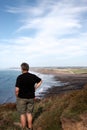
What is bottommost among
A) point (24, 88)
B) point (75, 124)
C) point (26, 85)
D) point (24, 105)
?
point (75, 124)

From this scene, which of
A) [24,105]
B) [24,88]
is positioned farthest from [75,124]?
[24,88]

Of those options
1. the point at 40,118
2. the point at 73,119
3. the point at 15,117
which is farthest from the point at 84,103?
the point at 15,117

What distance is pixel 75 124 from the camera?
30.8 ft

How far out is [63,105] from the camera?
11.6 m

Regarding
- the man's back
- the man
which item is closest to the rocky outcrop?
the man

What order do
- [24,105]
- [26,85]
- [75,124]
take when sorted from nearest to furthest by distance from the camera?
[75,124], [26,85], [24,105]

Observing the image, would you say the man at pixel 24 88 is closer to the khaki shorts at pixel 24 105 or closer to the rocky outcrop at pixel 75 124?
the khaki shorts at pixel 24 105

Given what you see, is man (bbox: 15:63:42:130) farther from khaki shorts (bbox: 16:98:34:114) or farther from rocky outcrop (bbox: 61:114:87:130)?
rocky outcrop (bbox: 61:114:87:130)

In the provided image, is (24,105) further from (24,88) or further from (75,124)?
(75,124)

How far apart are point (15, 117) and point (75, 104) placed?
3642 millimetres

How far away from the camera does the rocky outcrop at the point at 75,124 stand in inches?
364

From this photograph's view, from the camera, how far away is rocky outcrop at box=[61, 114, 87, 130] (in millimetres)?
9258

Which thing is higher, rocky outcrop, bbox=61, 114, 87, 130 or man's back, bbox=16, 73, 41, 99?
man's back, bbox=16, 73, 41, 99

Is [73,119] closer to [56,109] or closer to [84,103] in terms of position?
[84,103]
